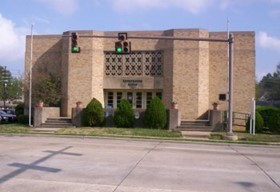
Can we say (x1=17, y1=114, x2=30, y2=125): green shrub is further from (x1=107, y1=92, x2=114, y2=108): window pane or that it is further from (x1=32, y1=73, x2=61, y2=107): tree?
(x1=107, y1=92, x2=114, y2=108): window pane

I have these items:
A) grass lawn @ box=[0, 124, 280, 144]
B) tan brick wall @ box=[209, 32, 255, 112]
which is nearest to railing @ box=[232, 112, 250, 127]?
tan brick wall @ box=[209, 32, 255, 112]

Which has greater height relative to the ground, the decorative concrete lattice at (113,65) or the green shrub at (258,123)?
the decorative concrete lattice at (113,65)

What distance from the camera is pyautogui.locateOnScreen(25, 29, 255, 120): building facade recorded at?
31625 mm

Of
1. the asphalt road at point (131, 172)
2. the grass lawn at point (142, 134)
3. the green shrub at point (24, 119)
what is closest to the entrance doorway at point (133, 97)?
the green shrub at point (24, 119)

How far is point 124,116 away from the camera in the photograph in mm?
29094

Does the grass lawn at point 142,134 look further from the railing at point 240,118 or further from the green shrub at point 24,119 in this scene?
the railing at point 240,118

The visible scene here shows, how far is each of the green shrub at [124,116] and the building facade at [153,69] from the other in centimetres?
395

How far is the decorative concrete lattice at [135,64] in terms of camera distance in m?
33.1

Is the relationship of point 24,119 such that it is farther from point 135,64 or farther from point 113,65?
point 135,64

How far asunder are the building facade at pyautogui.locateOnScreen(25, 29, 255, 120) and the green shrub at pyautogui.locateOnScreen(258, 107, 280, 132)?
9.33 feet

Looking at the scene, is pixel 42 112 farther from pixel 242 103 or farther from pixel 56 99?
pixel 242 103

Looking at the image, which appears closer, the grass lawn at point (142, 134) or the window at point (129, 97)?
the grass lawn at point (142, 134)

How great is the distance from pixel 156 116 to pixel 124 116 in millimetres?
2273

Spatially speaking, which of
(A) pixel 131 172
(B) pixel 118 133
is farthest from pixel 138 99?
(A) pixel 131 172
